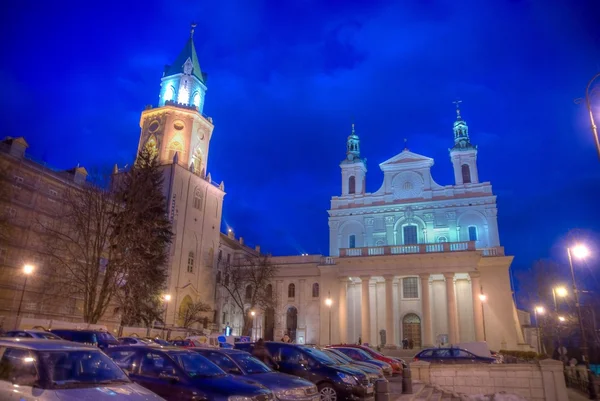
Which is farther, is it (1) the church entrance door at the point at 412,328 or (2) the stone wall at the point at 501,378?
(1) the church entrance door at the point at 412,328

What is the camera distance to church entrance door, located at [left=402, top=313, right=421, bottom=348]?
42.0 meters

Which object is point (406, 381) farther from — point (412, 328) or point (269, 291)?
point (269, 291)

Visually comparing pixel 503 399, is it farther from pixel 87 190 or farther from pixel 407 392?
pixel 87 190

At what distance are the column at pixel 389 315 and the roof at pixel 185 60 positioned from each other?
33.5m

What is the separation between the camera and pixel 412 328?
42.4 metres

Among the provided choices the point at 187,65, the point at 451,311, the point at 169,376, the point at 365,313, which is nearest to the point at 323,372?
the point at 169,376

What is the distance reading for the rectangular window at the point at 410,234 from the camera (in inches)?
1820

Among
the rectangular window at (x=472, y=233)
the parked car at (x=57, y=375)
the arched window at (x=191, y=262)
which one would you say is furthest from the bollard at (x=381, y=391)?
the arched window at (x=191, y=262)

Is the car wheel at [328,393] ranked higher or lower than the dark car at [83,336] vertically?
lower

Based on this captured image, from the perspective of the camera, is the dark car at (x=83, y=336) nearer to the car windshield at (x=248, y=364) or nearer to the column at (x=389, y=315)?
the car windshield at (x=248, y=364)

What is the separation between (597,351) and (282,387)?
4621 centimetres

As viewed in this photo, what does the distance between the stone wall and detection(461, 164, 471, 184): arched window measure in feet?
109

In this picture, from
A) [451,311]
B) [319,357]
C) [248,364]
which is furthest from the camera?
[451,311]

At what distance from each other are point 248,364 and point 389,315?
31.0 metres
